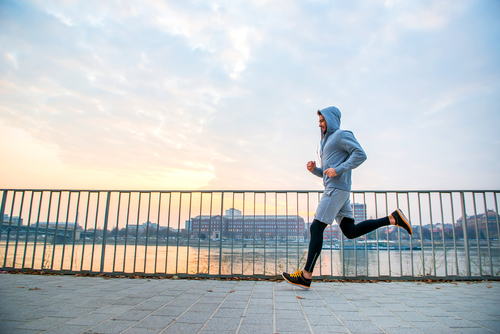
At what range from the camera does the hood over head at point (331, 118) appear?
319cm

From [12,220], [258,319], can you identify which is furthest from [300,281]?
[12,220]

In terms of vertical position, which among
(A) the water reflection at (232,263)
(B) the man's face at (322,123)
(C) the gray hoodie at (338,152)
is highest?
(B) the man's face at (322,123)

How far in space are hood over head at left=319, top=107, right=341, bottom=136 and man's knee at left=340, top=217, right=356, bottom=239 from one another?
1.06 metres

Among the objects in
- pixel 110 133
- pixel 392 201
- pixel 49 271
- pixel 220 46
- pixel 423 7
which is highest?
pixel 220 46

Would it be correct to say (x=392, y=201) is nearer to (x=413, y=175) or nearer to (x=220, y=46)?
(x=413, y=175)

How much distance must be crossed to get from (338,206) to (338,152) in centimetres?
62

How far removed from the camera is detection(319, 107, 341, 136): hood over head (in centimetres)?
319

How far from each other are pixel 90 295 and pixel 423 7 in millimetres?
7643

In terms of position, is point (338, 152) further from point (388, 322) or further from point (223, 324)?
point (223, 324)

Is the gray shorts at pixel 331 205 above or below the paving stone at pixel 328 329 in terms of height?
above

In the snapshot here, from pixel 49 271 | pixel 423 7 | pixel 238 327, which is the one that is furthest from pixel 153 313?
pixel 423 7

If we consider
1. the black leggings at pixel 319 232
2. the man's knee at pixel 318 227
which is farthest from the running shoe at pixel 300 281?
the man's knee at pixel 318 227

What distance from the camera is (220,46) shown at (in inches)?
350

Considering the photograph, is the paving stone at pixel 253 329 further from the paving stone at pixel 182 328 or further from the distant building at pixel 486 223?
the distant building at pixel 486 223
